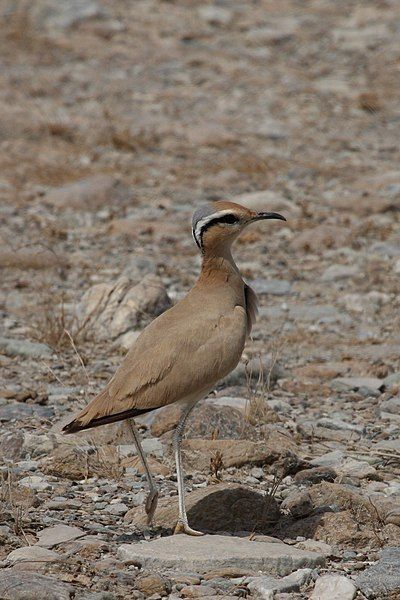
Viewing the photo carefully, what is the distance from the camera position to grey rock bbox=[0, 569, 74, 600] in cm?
407

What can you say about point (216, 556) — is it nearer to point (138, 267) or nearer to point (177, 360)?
point (177, 360)

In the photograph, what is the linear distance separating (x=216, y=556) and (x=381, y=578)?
64cm

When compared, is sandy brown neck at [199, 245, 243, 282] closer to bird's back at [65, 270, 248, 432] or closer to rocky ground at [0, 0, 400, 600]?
bird's back at [65, 270, 248, 432]

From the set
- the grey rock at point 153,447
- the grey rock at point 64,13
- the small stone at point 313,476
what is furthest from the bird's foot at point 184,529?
the grey rock at point 64,13

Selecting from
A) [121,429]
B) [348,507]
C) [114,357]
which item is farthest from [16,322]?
[348,507]

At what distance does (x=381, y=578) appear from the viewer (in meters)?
4.36

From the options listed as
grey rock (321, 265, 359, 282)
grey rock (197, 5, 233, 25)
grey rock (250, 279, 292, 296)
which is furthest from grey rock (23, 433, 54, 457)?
grey rock (197, 5, 233, 25)

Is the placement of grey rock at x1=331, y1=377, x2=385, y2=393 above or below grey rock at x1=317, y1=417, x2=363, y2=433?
below

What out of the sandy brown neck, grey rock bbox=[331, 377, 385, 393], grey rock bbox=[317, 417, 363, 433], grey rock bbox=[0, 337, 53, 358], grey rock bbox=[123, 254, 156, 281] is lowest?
grey rock bbox=[123, 254, 156, 281]

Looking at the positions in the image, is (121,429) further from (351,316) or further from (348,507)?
(351,316)

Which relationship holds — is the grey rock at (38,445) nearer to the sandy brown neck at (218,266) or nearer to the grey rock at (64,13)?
the sandy brown neck at (218,266)

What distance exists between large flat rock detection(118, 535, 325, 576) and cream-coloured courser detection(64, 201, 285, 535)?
0.72 feet

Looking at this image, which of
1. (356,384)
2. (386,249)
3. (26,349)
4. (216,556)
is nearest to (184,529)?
(216,556)

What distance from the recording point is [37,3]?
18031 millimetres
